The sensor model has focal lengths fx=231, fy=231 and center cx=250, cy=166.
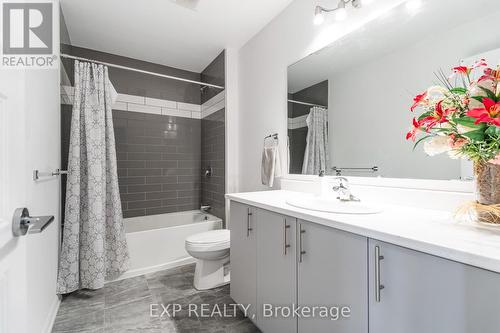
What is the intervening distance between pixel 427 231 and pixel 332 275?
1.34ft

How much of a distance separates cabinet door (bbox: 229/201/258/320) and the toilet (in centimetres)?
27

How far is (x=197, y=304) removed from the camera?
182cm

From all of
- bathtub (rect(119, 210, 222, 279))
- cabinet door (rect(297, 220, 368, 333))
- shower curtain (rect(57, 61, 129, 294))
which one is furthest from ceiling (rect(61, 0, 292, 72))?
bathtub (rect(119, 210, 222, 279))

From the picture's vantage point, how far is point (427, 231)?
2.63ft

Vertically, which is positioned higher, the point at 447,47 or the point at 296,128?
the point at 447,47

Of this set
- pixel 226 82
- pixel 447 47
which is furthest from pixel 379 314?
pixel 226 82

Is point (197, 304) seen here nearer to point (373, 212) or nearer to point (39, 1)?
point (373, 212)

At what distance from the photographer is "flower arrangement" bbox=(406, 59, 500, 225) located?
765 mm

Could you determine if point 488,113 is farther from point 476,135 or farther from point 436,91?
point 436,91

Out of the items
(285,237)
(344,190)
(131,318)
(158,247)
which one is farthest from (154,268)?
(344,190)

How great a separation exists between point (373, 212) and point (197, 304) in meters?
1.51

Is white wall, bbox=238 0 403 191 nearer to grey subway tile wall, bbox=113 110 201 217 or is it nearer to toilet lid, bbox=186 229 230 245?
toilet lid, bbox=186 229 230 245

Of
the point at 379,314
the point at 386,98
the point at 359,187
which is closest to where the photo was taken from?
the point at 379,314

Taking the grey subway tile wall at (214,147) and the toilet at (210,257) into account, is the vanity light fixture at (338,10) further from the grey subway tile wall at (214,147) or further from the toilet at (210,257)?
the toilet at (210,257)
